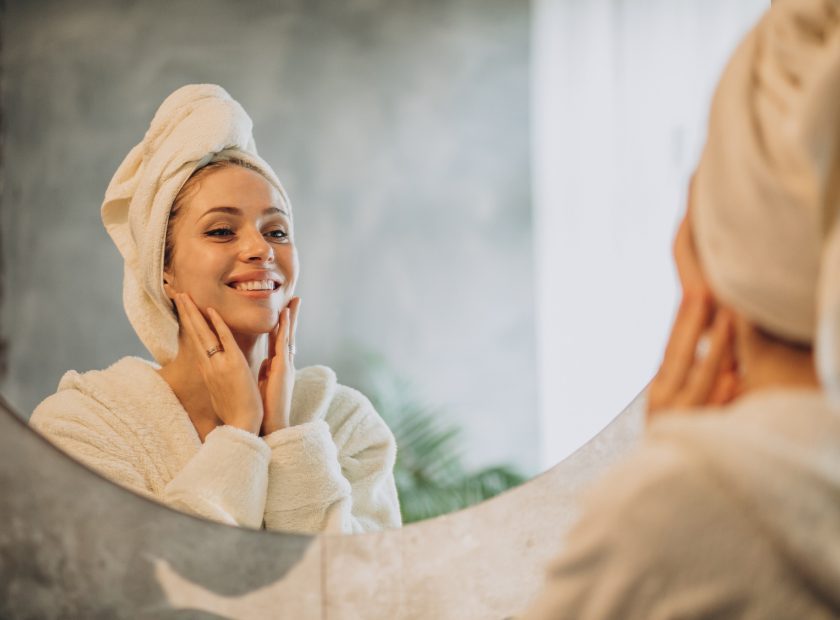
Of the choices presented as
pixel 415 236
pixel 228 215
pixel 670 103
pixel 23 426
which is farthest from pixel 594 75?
pixel 23 426

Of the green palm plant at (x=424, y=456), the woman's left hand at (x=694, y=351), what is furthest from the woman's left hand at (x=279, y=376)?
the green palm plant at (x=424, y=456)

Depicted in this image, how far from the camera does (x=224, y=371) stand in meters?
0.83

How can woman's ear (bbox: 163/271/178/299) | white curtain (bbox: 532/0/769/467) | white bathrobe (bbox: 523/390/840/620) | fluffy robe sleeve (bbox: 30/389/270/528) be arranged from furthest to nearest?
white curtain (bbox: 532/0/769/467)
woman's ear (bbox: 163/271/178/299)
fluffy robe sleeve (bbox: 30/389/270/528)
white bathrobe (bbox: 523/390/840/620)

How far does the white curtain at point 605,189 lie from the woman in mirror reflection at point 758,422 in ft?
6.08

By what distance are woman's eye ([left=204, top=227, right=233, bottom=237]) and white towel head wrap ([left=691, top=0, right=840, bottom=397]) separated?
0.54m

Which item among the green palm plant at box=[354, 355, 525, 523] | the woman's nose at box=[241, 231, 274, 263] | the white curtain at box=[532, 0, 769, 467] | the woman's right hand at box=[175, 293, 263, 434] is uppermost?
the woman's nose at box=[241, 231, 274, 263]

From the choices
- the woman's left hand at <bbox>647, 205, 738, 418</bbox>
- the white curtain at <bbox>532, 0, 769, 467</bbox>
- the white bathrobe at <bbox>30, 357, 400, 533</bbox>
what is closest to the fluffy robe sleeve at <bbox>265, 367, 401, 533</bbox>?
the white bathrobe at <bbox>30, 357, 400, 533</bbox>

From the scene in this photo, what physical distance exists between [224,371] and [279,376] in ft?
0.18

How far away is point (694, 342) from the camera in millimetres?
435

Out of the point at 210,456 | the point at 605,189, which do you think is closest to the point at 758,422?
the point at 210,456

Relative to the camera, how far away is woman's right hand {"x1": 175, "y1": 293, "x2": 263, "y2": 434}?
2.70 ft

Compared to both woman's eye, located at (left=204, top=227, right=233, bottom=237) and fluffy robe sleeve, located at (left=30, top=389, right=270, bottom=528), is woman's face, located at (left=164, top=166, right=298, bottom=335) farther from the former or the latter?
fluffy robe sleeve, located at (left=30, top=389, right=270, bottom=528)

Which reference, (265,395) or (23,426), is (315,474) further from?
(23,426)

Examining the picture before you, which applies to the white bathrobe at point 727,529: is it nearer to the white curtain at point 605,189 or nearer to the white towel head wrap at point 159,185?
the white towel head wrap at point 159,185
